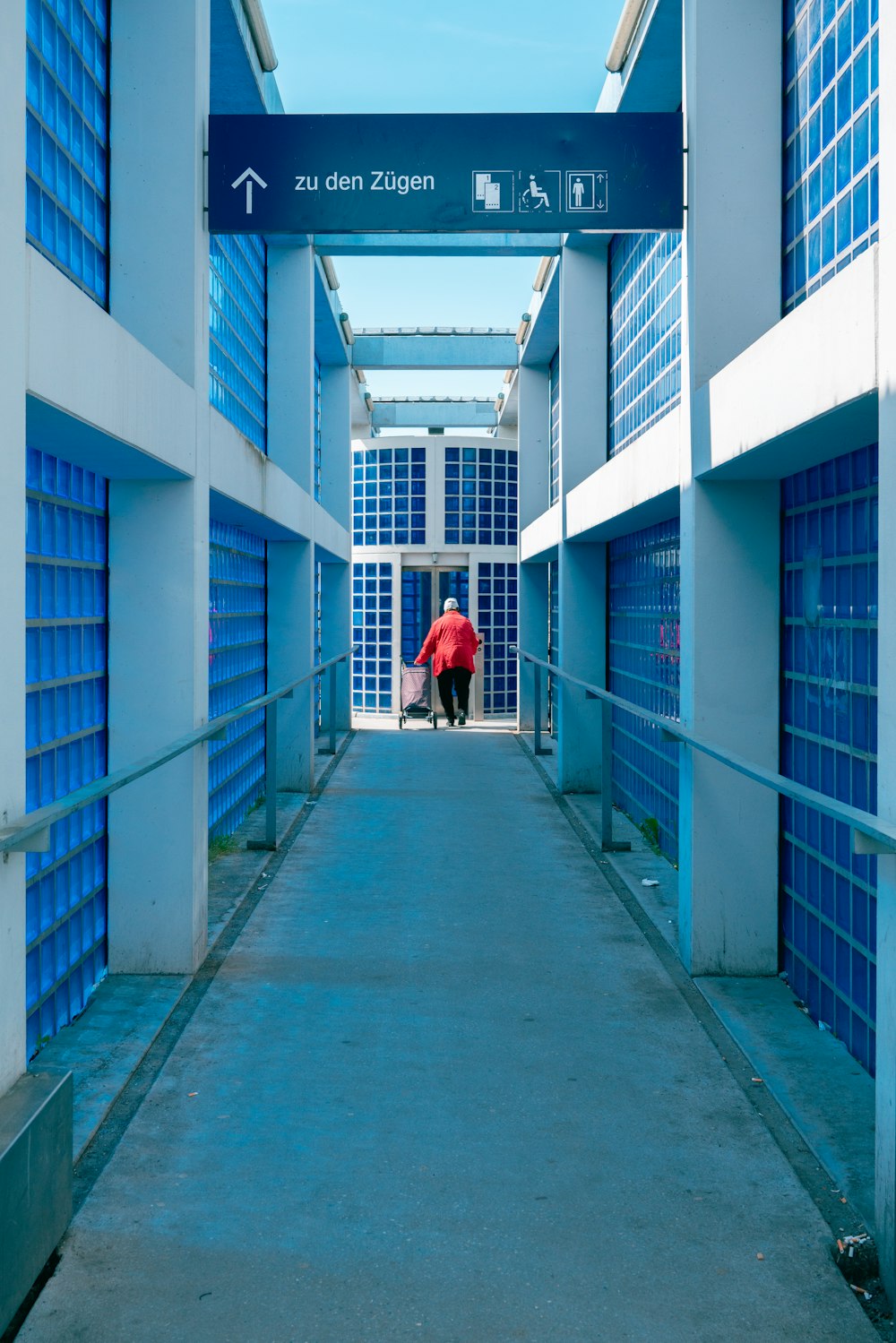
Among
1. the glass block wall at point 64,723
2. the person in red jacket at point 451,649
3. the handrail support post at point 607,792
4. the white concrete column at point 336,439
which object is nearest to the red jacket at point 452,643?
the person in red jacket at point 451,649

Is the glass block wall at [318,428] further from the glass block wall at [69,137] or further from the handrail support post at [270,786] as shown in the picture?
the glass block wall at [69,137]

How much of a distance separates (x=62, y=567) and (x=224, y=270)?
4296 millimetres

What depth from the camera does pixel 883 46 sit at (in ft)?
10.7

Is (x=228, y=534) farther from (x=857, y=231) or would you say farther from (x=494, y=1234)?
(x=494, y=1234)

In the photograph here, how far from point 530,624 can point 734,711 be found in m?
10.4

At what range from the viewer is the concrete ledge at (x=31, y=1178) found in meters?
2.77

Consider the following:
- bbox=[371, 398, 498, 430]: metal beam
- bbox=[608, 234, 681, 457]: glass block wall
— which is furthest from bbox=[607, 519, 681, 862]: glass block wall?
bbox=[371, 398, 498, 430]: metal beam

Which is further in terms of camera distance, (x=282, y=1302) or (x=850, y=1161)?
(x=850, y=1161)

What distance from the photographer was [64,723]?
495cm

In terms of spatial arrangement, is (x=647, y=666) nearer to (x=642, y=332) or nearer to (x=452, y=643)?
(x=642, y=332)

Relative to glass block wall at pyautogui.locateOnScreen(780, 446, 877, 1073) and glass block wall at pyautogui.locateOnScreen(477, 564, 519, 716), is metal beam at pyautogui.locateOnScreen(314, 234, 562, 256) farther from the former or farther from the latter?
glass block wall at pyautogui.locateOnScreen(477, 564, 519, 716)

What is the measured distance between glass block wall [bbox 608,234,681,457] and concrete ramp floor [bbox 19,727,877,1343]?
3.71 meters

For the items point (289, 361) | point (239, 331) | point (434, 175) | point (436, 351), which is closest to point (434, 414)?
point (436, 351)

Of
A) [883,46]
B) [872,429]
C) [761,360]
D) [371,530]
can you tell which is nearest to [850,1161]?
[872,429]
